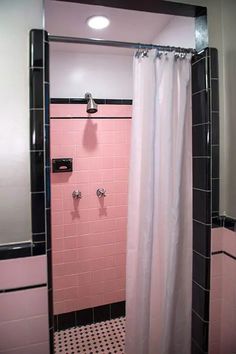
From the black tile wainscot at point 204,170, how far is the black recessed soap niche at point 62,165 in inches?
41.9

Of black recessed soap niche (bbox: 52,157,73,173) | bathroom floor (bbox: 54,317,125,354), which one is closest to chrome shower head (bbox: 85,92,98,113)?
black recessed soap niche (bbox: 52,157,73,173)

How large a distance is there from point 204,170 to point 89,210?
1128 mm

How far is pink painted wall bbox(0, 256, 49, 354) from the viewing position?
Result: 106 cm

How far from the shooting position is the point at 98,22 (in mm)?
1705

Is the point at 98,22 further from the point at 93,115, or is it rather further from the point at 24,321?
the point at 24,321

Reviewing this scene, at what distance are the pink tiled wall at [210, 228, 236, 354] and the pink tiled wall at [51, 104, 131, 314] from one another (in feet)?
3.25

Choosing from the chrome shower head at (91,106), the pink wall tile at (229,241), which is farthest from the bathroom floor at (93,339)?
the chrome shower head at (91,106)

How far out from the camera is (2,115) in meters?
1.03

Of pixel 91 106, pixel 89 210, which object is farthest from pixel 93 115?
pixel 89 210

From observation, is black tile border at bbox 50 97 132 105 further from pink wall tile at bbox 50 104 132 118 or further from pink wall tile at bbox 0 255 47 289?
pink wall tile at bbox 0 255 47 289

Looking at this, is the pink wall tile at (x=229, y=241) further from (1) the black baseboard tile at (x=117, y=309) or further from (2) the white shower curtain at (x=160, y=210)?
(1) the black baseboard tile at (x=117, y=309)

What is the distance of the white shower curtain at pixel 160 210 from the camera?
126 cm

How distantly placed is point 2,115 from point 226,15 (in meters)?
1.23

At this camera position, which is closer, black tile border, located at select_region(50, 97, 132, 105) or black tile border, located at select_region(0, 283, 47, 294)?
black tile border, located at select_region(0, 283, 47, 294)
